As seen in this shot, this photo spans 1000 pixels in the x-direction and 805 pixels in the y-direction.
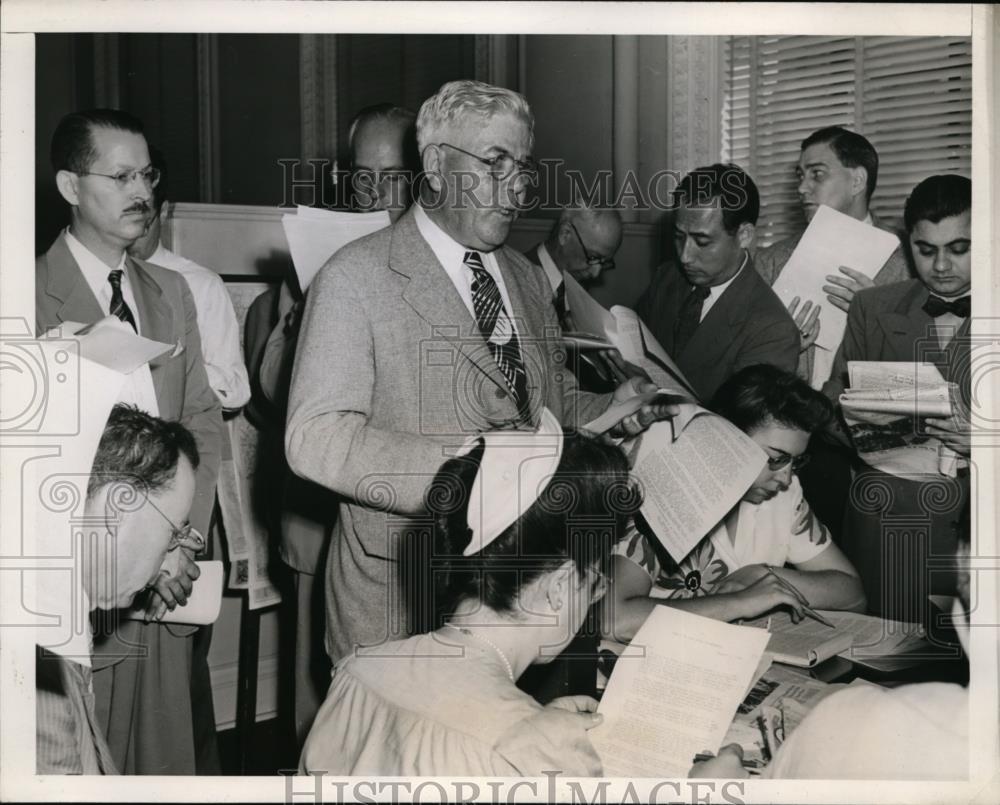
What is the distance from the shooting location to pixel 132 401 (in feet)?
7.80

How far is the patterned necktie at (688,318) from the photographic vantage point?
2514 millimetres

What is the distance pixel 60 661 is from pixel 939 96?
2.29m

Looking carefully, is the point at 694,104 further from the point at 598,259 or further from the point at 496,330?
the point at 496,330

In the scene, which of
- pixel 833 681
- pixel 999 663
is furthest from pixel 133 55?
pixel 999 663

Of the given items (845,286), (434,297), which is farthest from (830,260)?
(434,297)

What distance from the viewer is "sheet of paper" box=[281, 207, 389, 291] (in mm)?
2469

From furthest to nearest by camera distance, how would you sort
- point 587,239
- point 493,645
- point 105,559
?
point 587,239 → point 105,559 → point 493,645

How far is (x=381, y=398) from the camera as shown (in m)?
2.32

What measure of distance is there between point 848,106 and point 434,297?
42.5 inches

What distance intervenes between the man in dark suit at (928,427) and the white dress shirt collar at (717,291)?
0.96ft

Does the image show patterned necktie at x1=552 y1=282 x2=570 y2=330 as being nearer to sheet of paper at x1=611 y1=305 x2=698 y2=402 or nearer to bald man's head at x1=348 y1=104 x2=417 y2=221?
sheet of paper at x1=611 y1=305 x2=698 y2=402

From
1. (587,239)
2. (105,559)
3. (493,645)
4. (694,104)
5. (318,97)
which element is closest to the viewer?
(493,645)

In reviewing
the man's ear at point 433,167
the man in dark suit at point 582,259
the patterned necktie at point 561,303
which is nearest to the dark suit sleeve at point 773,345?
the man in dark suit at point 582,259

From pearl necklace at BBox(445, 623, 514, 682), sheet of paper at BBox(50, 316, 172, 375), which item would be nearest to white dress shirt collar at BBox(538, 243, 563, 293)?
pearl necklace at BBox(445, 623, 514, 682)
